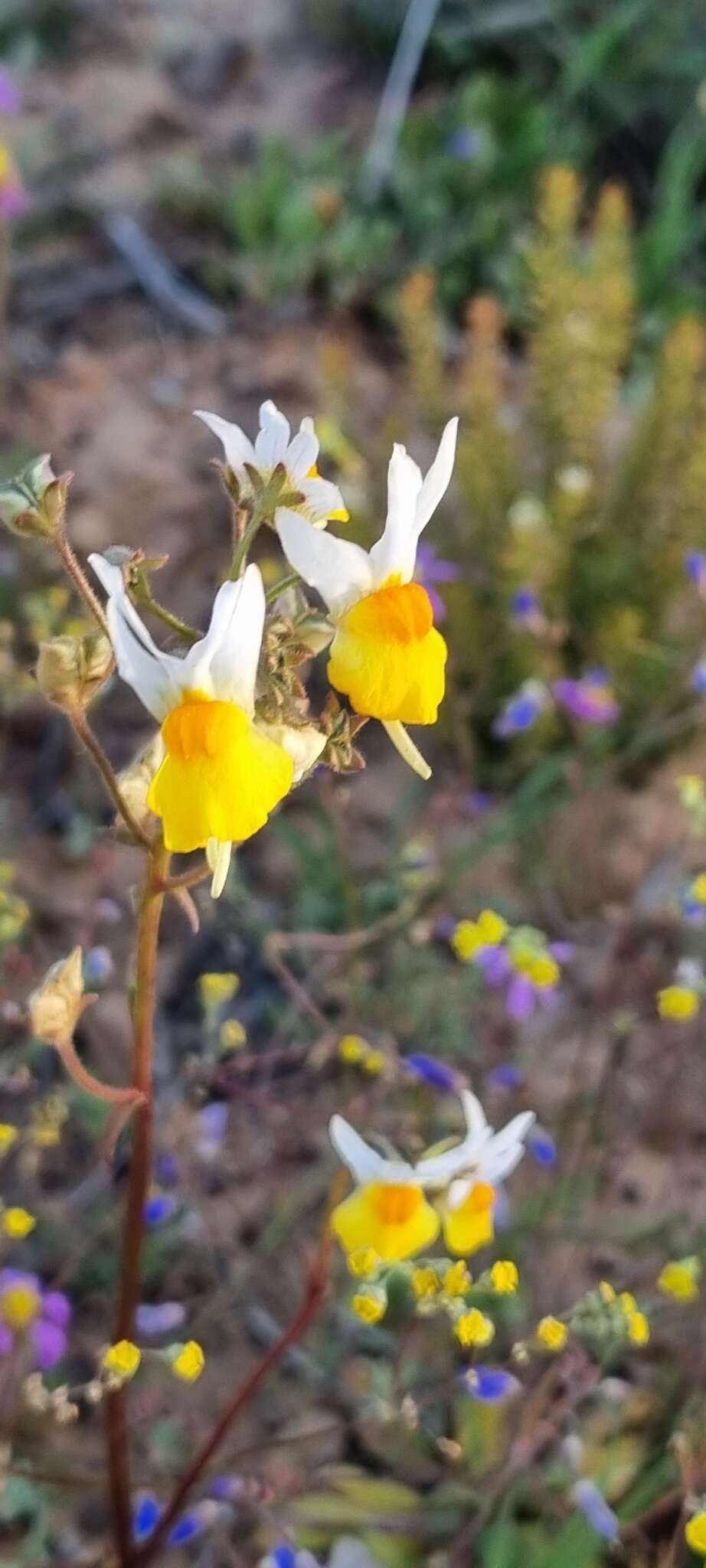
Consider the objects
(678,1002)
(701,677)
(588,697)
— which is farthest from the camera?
(588,697)

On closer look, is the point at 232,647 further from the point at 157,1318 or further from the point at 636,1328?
the point at 157,1318

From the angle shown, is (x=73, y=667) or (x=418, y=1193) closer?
(x=73, y=667)

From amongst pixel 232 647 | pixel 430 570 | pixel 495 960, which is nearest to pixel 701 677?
pixel 430 570

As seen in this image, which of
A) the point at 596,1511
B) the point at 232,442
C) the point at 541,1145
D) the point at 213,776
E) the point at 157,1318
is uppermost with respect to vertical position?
the point at 232,442

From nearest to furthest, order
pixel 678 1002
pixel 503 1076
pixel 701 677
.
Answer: pixel 678 1002, pixel 503 1076, pixel 701 677

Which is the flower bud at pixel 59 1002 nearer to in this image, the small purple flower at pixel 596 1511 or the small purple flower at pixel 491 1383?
the small purple flower at pixel 491 1383

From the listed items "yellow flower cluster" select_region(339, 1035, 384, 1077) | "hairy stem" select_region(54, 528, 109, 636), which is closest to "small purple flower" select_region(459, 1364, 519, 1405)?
"yellow flower cluster" select_region(339, 1035, 384, 1077)

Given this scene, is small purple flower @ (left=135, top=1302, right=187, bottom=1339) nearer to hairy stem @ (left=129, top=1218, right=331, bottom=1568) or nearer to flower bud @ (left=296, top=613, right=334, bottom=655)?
hairy stem @ (left=129, top=1218, right=331, bottom=1568)

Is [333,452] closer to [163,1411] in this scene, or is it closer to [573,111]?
[163,1411]

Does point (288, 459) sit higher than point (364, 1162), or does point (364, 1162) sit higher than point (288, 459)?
point (288, 459)
